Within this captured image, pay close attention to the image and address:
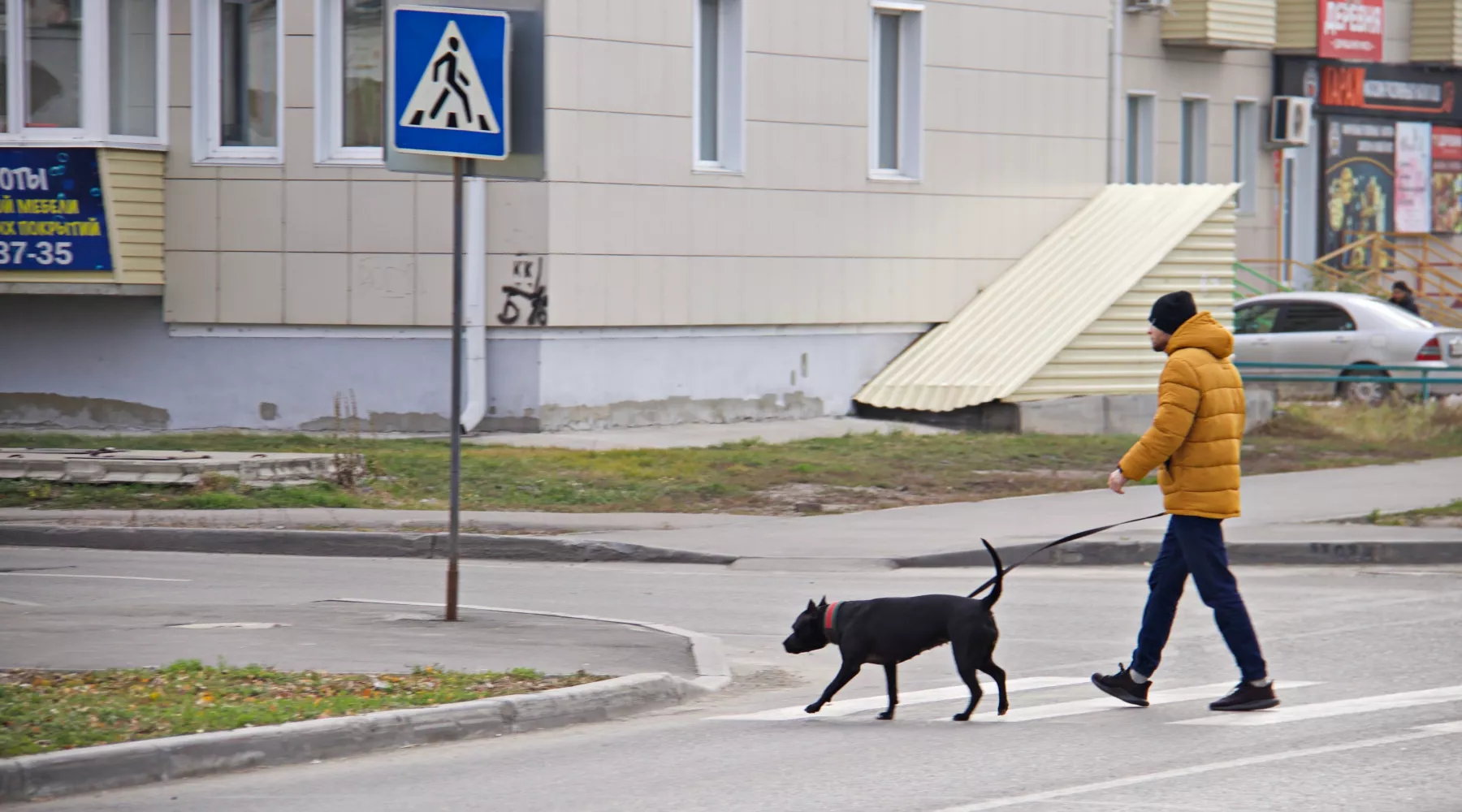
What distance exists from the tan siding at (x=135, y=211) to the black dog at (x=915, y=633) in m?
13.9

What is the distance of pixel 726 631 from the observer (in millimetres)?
10609

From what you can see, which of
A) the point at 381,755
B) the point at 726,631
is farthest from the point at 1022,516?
the point at 381,755

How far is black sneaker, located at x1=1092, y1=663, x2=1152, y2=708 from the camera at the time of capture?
824 centimetres

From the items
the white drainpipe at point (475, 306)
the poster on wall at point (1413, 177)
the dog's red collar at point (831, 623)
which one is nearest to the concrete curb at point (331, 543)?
the white drainpipe at point (475, 306)

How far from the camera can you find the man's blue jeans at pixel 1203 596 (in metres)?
8.09

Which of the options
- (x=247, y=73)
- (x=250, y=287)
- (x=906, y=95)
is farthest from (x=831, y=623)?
(x=906, y=95)

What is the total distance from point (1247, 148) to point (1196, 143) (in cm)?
179

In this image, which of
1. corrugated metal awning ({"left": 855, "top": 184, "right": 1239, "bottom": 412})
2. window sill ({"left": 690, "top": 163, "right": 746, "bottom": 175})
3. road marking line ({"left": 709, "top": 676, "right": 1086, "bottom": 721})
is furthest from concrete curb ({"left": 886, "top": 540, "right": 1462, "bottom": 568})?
window sill ({"left": 690, "top": 163, "right": 746, "bottom": 175})

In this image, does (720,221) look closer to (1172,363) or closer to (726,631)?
(726,631)

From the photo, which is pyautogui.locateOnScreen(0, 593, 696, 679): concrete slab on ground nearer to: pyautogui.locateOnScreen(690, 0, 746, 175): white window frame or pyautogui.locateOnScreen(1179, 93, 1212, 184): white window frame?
pyautogui.locateOnScreen(690, 0, 746, 175): white window frame

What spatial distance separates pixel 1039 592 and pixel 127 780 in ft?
22.5

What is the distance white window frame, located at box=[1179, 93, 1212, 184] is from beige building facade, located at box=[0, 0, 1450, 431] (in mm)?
13246

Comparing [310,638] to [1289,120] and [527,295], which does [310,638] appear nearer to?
[527,295]

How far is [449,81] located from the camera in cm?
1025
